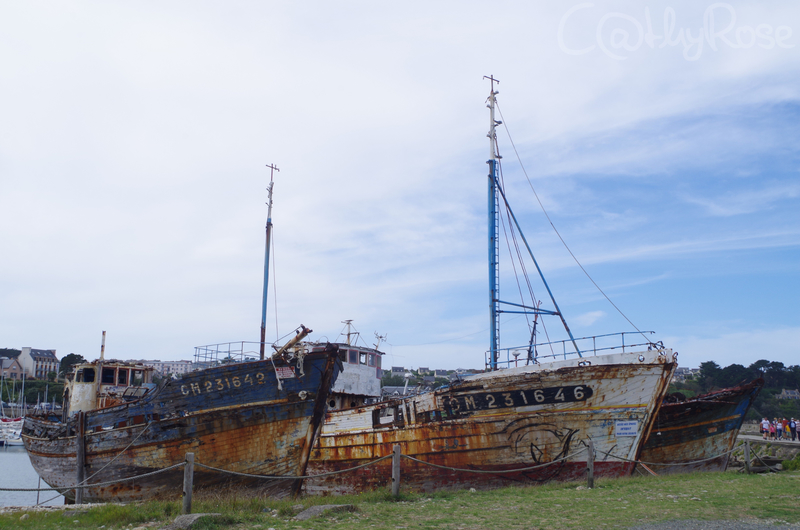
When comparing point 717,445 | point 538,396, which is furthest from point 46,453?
point 717,445

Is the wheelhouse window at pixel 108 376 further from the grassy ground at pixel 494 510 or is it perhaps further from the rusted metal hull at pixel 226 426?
the grassy ground at pixel 494 510

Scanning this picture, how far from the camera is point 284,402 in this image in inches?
621

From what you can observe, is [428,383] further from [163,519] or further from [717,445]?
[163,519]

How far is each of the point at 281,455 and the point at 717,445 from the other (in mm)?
16181

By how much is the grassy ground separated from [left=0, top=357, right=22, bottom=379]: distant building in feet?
449

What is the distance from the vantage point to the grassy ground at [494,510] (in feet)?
27.9

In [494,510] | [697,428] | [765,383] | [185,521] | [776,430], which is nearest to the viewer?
[185,521]

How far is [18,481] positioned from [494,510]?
37777mm

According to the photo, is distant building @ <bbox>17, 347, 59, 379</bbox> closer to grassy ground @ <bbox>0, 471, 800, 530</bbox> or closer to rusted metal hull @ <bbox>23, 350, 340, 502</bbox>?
rusted metal hull @ <bbox>23, 350, 340, 502</bbox>

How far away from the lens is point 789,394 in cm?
8762

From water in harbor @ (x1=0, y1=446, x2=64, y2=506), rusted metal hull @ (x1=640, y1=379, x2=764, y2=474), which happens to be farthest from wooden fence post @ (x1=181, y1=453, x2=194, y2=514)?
rusted metal hull @ (x1=640, y1=379, x2=764, y2=474)

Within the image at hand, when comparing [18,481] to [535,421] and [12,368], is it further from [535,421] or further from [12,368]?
[12,368]

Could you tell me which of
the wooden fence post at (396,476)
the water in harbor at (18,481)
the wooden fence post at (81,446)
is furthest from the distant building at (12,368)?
the wooden fence post at (396,476)

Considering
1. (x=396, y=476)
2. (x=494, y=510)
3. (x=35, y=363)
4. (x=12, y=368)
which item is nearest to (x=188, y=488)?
(x=396, y=476)
